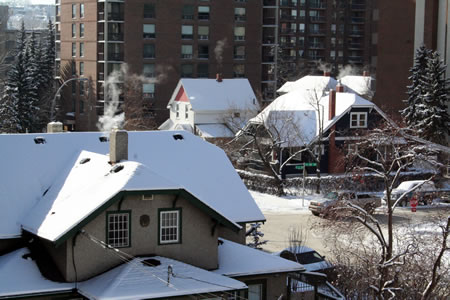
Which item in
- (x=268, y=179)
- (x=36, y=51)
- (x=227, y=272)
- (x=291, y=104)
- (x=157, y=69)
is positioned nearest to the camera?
(x=227, y=272)

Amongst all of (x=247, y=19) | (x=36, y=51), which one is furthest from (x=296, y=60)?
(x=36, y=51)

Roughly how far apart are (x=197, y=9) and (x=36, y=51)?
59.4 ft

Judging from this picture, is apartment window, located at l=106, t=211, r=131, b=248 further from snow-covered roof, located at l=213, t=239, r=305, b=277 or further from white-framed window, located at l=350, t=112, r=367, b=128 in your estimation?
white-framed window, located at l=350, t=112, r=367, b=128

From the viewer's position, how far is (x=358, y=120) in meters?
60.3

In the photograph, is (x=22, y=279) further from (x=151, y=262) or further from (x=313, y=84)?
(x=313, y=84)

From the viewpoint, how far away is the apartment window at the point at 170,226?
24.6m

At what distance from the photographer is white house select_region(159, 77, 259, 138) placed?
2781 inches

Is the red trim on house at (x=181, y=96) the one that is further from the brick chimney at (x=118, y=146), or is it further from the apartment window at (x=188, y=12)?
the brick chimney at (x=118, y=146)

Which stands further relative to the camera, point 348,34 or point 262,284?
point 348,34

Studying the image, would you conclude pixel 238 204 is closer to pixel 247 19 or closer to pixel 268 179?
pixel 268 179

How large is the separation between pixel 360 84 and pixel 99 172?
→ 69249mm

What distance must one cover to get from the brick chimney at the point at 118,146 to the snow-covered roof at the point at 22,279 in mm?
3790

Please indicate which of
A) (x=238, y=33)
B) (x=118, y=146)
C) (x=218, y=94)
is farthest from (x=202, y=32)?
(x=118, y=146)

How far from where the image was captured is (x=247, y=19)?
87.3 metres
